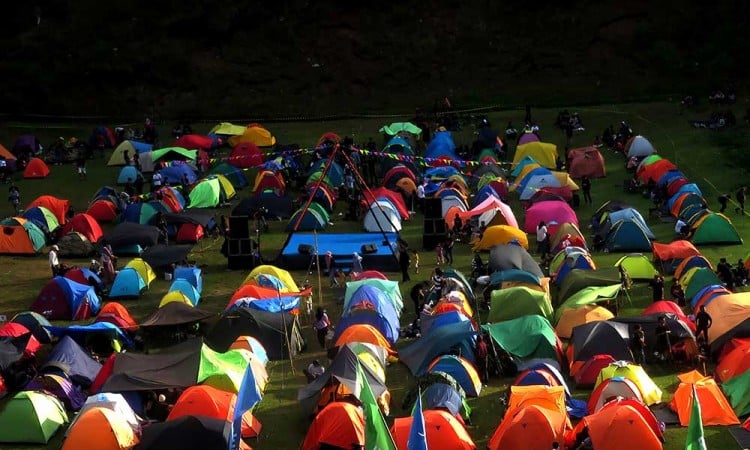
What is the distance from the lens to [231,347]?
26.5m

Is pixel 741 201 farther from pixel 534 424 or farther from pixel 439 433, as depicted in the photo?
pixel 439 433

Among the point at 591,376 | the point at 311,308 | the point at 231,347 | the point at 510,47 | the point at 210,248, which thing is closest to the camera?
the point at 591,376

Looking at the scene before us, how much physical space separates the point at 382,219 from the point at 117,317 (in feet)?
40.3

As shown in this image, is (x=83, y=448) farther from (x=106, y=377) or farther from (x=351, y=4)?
(x=351, y=4)

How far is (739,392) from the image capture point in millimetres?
23438

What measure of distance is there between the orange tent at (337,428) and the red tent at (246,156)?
25.0m

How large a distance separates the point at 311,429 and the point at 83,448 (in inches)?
170

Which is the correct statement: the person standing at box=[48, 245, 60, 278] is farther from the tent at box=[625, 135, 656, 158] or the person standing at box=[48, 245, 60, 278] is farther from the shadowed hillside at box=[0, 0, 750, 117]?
the shadowed hillside at box=[0, 0, 750, 117]

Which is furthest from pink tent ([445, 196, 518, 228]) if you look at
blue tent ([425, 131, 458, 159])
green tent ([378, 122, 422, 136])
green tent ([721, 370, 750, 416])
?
green tent ([721, 370, 750, 416])

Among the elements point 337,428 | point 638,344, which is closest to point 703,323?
point 638,344

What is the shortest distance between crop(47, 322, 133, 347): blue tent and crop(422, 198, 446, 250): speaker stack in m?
11.8

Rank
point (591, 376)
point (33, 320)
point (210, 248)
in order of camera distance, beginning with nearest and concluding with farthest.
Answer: point (591, 376), point (33, 320), point (210, 248)

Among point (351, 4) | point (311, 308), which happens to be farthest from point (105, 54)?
point (311, 308)

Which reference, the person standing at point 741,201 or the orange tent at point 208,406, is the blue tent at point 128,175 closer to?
the person standing at point 741,201
